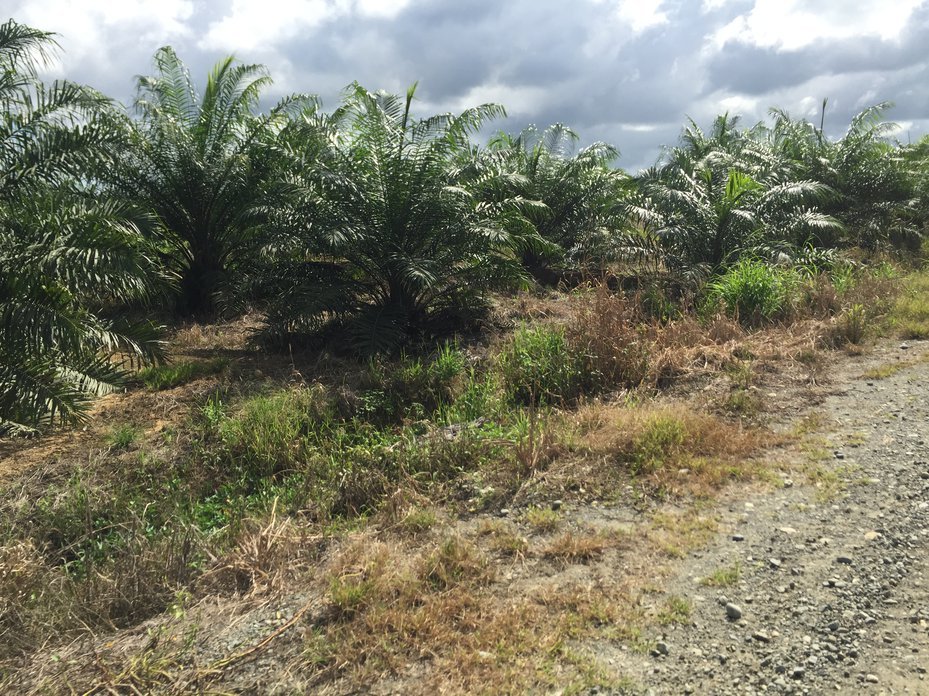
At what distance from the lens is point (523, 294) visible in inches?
418

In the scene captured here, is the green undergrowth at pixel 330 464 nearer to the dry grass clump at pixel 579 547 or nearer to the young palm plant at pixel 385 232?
the dry grass clump at pixel 579 547

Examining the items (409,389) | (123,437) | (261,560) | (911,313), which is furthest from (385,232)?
(911,313)

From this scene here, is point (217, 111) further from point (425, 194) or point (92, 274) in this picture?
point (92, 274)

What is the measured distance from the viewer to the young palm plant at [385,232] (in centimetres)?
806

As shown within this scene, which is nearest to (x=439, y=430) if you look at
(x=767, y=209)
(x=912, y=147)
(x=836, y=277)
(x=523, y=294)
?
(x=523, y=294)

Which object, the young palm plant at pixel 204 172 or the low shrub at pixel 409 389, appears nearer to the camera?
the low shrub at pixel 409 389

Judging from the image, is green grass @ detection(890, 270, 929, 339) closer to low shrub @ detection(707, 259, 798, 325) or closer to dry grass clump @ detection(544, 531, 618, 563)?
low shrub @ detection(707, 259, 798, 325)

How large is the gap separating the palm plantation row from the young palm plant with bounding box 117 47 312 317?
1.1 inches

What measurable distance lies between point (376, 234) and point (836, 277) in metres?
6.02

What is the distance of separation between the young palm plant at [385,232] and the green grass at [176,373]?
841 millimetres

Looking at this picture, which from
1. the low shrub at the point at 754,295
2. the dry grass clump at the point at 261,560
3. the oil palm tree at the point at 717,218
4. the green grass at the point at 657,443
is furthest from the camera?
the oil palm tree at the point at 717,218

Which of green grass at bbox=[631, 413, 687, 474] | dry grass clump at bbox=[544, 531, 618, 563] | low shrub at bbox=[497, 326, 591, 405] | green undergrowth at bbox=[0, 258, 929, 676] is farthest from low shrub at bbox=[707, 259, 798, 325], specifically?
dry grass clump at bbox=[544, 531, 618, 563]

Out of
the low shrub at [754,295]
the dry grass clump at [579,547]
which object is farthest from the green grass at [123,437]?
the low shrub at [754,295]

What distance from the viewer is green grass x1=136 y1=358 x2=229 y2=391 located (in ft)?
23.6
